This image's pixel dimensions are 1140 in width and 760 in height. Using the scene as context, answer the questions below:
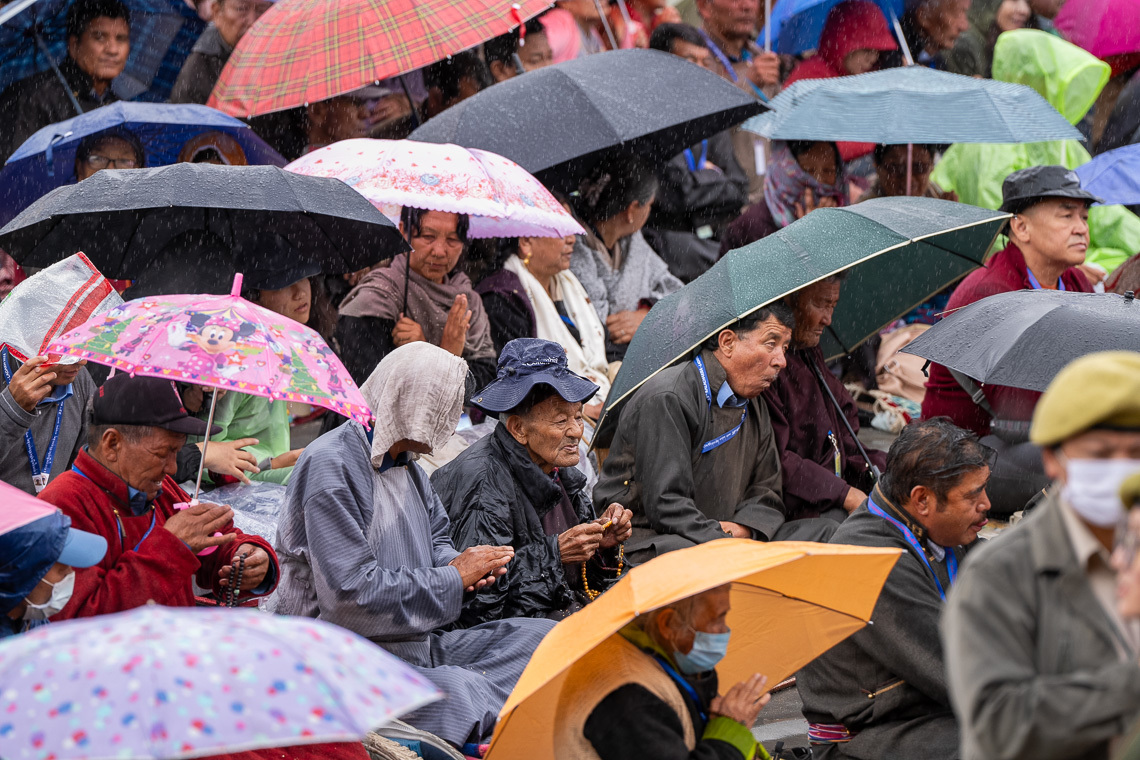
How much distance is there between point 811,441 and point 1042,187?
5.61ft

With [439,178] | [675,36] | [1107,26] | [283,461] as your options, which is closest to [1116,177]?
[1107,26]

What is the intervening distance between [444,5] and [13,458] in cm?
305

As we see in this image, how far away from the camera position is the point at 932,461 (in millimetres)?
3984

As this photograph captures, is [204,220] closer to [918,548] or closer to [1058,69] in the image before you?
[918,548]

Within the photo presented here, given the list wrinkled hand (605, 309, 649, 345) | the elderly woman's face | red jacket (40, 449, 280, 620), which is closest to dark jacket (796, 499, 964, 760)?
the elderly woman's face

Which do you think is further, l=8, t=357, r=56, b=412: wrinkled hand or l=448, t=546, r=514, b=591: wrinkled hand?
l=8, t=357, r=56, b=412: wrinkled hand

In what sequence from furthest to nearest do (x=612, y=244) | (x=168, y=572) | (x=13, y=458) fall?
(x=612, y=244) → (x=13, y=458) → (x=168, y=572)

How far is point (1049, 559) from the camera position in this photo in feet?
7.14

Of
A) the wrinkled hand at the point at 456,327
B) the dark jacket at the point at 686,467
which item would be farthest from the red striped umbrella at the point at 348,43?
the dark jacket at the point at 686,467

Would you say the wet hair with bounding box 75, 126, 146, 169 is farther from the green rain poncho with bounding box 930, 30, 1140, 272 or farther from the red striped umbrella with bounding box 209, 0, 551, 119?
the green rain poncho with bounding box 930, 30, 1140, 272

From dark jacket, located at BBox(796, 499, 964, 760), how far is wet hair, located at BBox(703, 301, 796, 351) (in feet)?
4.05

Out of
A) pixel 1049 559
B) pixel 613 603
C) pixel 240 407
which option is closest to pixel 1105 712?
pixel 1049 559

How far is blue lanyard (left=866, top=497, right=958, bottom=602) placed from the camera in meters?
3.99

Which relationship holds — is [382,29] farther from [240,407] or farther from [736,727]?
[736,727]
